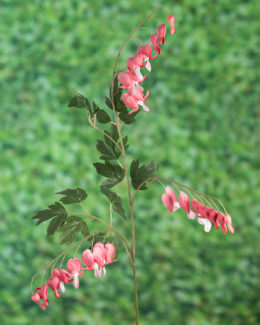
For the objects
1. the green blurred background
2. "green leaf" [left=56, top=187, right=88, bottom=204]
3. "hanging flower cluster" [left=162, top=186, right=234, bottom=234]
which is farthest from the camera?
the green blurred background

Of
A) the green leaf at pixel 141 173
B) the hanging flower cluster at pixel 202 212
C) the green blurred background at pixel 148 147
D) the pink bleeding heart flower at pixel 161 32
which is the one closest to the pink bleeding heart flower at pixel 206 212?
the hanging flower cluster at pixel 202 212

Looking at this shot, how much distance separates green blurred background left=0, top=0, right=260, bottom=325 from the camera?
2066mm

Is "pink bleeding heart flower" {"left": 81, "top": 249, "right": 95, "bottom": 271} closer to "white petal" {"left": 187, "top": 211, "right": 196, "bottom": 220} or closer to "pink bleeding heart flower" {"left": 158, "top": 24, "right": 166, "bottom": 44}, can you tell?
"white petal" {"left": 187, "top": 211, "right": 196, "bottom": 220}

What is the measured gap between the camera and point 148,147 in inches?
81.4

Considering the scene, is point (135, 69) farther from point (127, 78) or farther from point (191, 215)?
point (191, 215)

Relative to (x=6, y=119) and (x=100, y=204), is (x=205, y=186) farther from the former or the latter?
(x=6, y=119)

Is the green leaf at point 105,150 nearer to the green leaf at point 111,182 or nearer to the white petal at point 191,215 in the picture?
the green leaf at point 111,182

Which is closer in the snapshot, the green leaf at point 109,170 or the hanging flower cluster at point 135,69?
the hanging flower cluster at point 135,69

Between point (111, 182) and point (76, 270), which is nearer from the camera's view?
point (76, 270)

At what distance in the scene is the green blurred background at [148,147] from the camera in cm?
207

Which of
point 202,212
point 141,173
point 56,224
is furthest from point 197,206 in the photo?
point 56,224

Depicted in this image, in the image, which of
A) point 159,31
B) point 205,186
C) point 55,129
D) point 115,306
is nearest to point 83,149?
point 55,129

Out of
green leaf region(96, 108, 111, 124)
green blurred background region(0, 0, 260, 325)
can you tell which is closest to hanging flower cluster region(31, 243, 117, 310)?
green leaf region(96, 108, 111, 124)

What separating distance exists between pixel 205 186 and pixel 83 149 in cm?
55
